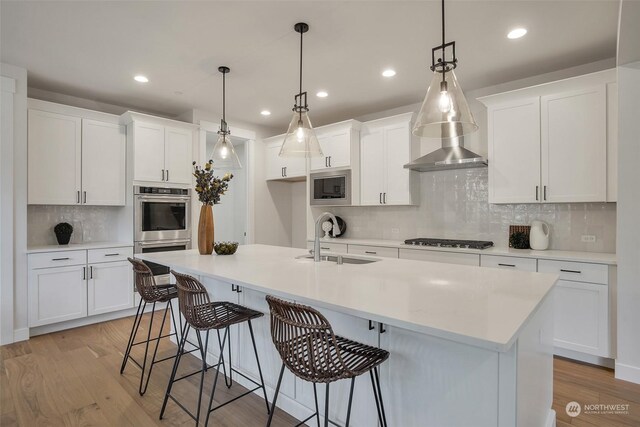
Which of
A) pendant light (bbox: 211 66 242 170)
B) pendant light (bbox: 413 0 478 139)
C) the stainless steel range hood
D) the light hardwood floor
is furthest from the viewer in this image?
the stainless steel range hood

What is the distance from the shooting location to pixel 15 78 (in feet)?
10.8

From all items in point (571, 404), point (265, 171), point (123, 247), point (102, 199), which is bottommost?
point (571, 404)

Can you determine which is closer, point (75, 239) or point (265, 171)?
point (75, 239)

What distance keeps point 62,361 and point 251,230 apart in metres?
2.84

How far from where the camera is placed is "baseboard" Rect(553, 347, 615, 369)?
2.83m

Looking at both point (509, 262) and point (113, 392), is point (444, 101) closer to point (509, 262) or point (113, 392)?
point (509, 262)

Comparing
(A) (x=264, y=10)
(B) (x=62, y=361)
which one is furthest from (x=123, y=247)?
(A) (x=264, y=10)

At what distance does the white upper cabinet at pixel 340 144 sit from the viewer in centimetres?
447

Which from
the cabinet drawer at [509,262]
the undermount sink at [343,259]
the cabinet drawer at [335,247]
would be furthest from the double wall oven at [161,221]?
the cabinet drawer at [509,262]

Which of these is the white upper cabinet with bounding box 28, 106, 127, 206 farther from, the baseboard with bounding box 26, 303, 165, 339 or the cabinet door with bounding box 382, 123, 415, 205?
the cabinet door with bounding box 382, 123, 415, 205

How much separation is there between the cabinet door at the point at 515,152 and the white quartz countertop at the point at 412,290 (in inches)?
60.5

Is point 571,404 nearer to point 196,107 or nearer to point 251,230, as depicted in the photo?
point 251,230

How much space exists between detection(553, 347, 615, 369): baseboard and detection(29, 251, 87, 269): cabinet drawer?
15.8 feet

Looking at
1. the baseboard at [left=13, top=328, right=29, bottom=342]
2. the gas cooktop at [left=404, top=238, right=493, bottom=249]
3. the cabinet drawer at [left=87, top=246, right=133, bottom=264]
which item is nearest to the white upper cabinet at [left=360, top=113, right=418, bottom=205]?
the gas cooktop at [left=404, top=238, right=493, bottom=249]
